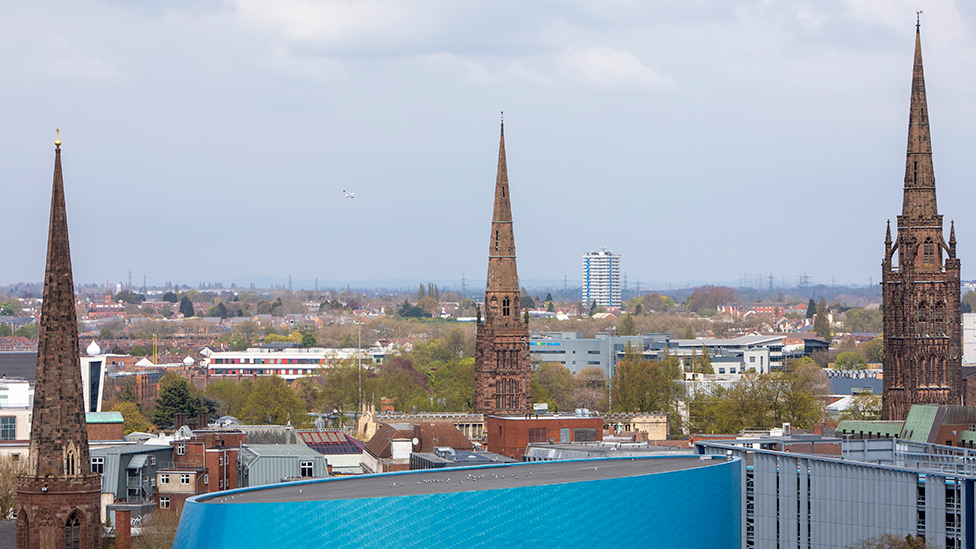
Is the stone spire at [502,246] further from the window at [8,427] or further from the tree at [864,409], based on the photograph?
the window at [8,427]

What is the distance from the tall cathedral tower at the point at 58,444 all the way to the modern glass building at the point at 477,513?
28.8ft

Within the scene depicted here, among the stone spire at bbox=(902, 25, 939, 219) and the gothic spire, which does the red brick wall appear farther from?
the gothic spire

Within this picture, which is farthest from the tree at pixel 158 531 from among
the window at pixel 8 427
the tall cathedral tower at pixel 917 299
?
the tall cathedral tower at pixel 917 299

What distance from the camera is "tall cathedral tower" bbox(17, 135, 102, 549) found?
58.9 metres

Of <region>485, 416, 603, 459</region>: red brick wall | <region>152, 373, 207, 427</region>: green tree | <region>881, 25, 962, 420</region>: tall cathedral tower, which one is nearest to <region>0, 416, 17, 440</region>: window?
<region>485, 416, 603, 459</region>: red brick wall

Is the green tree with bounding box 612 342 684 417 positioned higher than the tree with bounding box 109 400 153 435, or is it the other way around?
the green tree with bounding box 612 342 684 417

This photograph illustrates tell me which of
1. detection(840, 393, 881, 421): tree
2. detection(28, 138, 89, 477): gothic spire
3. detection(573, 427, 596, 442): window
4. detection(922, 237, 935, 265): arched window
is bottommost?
detection(840, 393, 881, 421): tree

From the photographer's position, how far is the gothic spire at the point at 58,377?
59656 mm

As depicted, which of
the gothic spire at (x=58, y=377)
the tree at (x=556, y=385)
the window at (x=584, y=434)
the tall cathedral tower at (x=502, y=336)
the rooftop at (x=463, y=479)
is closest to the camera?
the rooftop at (x=463, y=479)

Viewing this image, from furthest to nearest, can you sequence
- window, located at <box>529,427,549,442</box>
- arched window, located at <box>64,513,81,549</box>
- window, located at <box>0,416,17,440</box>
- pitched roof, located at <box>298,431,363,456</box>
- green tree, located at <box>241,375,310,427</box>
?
1. green tree, located at <box>241,375,310,427</box>
2. window, located at <box>0,416,17,440</box>
3. pitched roof, located at <box>298,431,363,456</box>
4. window, located at <box>529,427,549,442</box>
5. arched window, located at <box>64,513,81,549</box>

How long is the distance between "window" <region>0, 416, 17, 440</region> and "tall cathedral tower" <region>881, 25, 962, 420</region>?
54838 millimetres

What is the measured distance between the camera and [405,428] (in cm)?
11031

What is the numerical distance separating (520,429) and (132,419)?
4723cm

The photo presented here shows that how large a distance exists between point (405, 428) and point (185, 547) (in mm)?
60319
